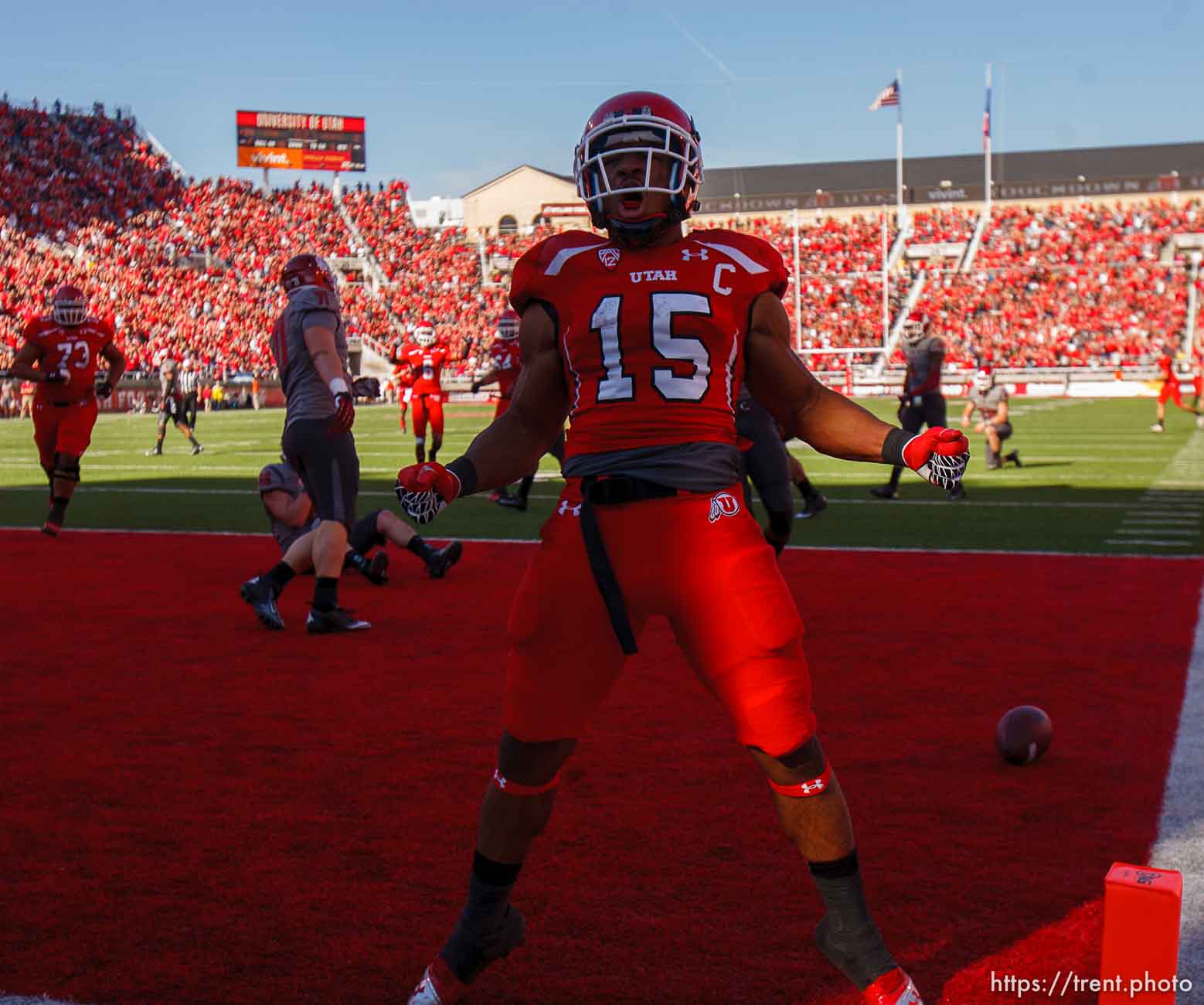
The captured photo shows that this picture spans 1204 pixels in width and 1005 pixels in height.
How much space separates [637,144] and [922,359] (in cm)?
1156

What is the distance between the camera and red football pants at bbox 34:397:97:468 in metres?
11.8

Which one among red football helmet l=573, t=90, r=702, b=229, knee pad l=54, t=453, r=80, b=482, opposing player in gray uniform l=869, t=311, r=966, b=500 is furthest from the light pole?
red football helmet l=573, t=90, r=702, b=229

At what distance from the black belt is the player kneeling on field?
462cm

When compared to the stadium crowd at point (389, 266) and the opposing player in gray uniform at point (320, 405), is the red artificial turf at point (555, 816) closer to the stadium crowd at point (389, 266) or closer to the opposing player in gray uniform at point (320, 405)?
the opposing player in gray uniform at point (320, 405)

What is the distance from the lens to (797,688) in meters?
2.98

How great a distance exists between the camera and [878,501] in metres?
14.4

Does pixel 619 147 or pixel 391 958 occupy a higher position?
pixel 619 147

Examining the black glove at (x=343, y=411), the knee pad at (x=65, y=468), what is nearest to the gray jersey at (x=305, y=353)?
the black glove at (x=343, y=411)

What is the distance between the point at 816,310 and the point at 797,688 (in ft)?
174

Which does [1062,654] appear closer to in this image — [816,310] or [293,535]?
[293,535]

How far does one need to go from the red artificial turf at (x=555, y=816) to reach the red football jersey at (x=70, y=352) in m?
4.08

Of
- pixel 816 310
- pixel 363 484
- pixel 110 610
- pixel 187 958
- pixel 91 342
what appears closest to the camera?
pixel 187 958

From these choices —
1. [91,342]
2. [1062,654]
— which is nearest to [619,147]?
[1062,654]

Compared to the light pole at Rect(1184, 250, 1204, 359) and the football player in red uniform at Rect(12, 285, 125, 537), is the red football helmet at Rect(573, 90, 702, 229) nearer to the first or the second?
the football player in red uniform at Rect(12, 285, 125, 537)
